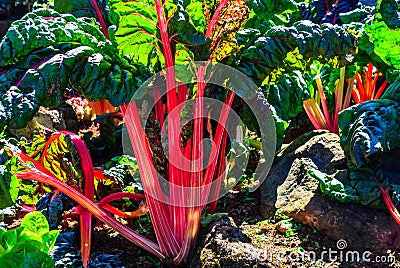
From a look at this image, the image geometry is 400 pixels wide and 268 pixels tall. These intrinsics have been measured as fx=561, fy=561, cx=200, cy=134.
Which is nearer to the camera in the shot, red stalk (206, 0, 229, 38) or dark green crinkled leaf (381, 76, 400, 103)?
red stalk (206, 0, 229, 38)

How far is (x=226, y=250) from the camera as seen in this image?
215cm

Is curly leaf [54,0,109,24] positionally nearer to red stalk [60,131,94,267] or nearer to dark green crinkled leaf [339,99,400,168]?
red stalk [60,131,94,267]

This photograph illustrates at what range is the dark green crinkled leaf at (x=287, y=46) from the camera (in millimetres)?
2146

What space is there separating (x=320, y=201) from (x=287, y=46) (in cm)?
76

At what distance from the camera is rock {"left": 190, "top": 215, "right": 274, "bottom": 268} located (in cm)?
212

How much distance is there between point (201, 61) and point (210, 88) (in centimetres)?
15

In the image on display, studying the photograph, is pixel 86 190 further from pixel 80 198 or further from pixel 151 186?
pixel 151 186

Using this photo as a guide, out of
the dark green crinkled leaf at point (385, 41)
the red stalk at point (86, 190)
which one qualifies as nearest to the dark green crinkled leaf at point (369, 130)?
the dark green crinkled leaf at point (385, 41)

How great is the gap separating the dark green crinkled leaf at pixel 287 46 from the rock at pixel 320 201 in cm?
70

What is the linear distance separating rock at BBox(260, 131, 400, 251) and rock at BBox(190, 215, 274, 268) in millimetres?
393

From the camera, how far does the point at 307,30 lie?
2189mm

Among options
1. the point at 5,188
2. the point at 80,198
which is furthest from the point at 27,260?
the point at 80,198

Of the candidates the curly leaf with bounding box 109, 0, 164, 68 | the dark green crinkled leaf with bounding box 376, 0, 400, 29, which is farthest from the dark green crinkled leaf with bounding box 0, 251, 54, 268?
the dark green crinkled leaf with bounding box 376, 0, 400, 29

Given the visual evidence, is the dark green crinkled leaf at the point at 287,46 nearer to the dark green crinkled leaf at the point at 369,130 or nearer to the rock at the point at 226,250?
the dark green crinkled leaf at the point at 369,130
